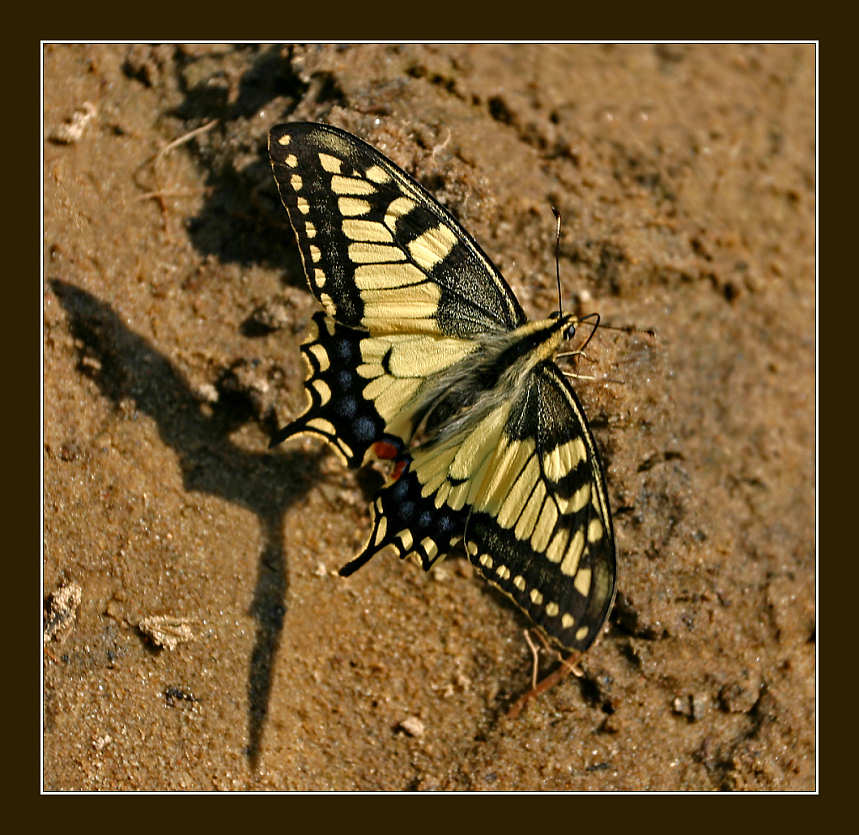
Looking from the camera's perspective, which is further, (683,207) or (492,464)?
(683,207)

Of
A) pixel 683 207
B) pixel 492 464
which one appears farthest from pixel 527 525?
pixel 683 207

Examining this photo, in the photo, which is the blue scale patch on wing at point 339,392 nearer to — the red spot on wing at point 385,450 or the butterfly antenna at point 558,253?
the red spot on wing at point 385,450

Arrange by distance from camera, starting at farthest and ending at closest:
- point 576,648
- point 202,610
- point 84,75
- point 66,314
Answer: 1. point 84,75
2. point 66,314
3. point 202,610
4. point 576,648

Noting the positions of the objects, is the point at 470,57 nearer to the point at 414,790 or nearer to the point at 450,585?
the point at 450,585

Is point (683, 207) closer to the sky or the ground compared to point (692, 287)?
closer to the sky

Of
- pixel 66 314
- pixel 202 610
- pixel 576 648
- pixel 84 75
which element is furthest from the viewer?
pixel 84 75

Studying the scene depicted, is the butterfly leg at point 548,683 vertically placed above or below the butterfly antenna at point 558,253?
below

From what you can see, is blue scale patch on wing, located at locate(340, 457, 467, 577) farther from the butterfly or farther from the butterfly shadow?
the butterfly shadow

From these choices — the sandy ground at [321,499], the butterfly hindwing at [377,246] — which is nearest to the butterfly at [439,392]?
the butterfly hindwing at [377,246]
